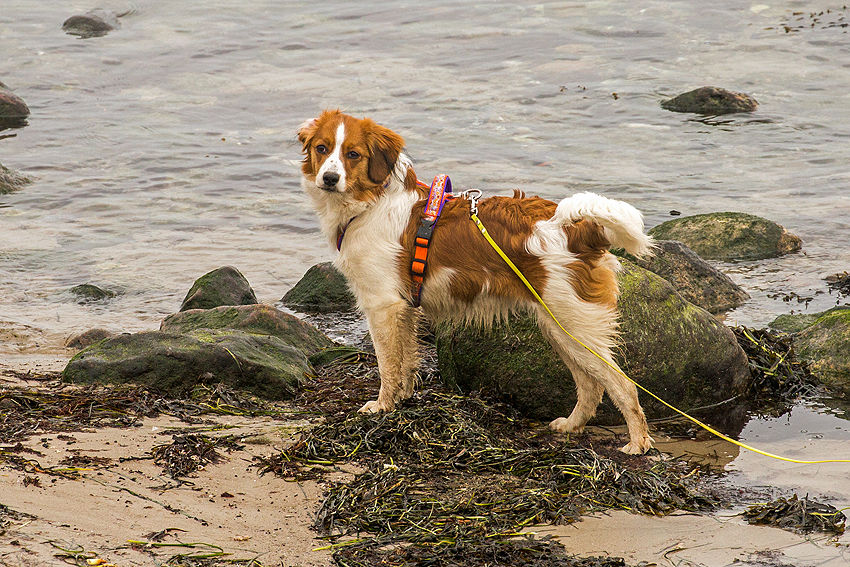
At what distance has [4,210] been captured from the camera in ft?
41.2

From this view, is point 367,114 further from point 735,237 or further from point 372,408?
point 372,408

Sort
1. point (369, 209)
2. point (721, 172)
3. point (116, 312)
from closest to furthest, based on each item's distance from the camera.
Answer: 1. point (369, 209)
2. point (116, 312)
3. point (721, 172)

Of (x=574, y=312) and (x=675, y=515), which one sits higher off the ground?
(x=574, y=312)

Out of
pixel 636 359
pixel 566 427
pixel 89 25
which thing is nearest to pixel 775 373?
pixel 636 359

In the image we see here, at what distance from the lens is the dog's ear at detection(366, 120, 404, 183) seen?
5645mm

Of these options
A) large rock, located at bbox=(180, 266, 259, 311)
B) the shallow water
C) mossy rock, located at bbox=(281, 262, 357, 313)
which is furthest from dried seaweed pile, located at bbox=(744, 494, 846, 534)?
large rock, located at bbox=(180, 266, 259, 311)

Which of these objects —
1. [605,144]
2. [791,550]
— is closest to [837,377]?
[791,550]

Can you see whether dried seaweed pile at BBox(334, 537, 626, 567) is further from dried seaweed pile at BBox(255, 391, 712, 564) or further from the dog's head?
the dog's head

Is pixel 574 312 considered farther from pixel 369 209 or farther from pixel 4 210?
pixel 4 210

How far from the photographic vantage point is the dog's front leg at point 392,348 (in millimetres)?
5684

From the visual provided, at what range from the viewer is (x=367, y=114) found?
1717cm

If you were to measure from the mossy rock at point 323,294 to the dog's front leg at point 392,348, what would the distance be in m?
3.37

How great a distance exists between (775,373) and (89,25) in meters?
21.5

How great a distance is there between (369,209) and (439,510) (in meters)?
2.12
